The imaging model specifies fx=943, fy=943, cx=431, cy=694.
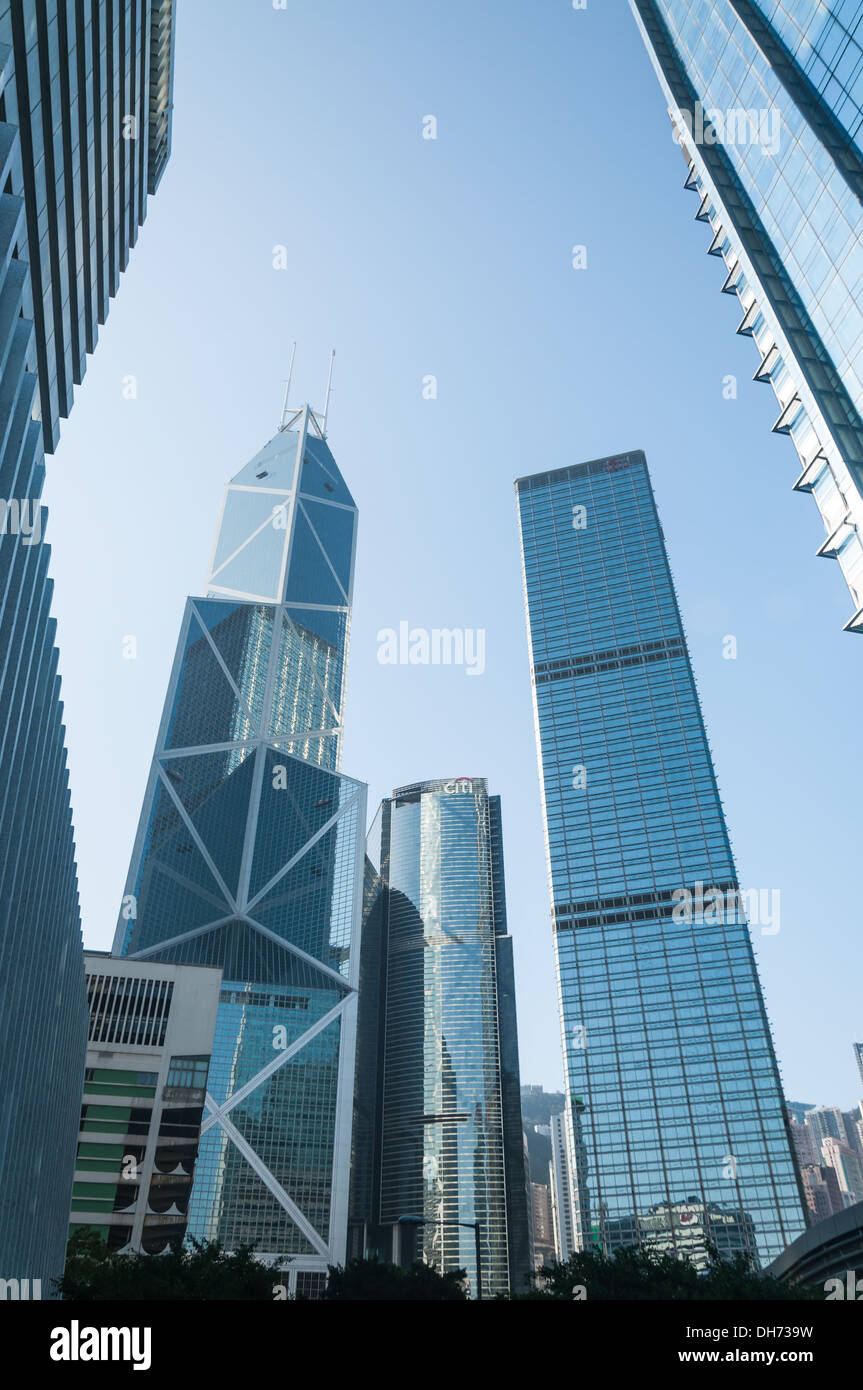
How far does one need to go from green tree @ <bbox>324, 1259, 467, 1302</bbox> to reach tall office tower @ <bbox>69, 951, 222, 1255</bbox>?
33.6 metres

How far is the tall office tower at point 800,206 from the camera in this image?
50750mm

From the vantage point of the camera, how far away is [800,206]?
56.1 metres

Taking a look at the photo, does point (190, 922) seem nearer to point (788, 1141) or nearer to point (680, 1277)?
point (788, 1141)

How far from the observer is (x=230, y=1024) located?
429 feet

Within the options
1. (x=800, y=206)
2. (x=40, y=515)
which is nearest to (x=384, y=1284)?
(x=40, y=515)

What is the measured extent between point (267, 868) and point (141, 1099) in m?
54.9

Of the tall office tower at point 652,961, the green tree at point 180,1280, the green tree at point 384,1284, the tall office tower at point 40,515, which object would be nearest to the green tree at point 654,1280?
the green tree at point 180,1280

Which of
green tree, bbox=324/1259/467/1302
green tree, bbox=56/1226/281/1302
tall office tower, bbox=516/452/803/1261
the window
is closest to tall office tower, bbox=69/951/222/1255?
the window

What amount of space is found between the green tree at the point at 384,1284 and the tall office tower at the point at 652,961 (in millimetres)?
93516

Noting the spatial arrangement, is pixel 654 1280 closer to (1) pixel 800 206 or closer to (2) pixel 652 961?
(1) pixel 800 206

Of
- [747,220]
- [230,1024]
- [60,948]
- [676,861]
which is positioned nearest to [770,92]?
[747,220]

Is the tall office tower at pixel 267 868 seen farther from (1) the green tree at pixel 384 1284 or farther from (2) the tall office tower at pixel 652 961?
(2) the tall office tower at pixel 652 961

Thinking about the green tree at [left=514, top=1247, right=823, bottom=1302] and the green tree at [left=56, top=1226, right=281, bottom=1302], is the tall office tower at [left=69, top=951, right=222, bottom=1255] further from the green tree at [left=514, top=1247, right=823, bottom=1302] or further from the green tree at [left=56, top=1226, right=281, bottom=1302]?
the green tree at [left=514, top=1247, right=823, bottom=1302]
